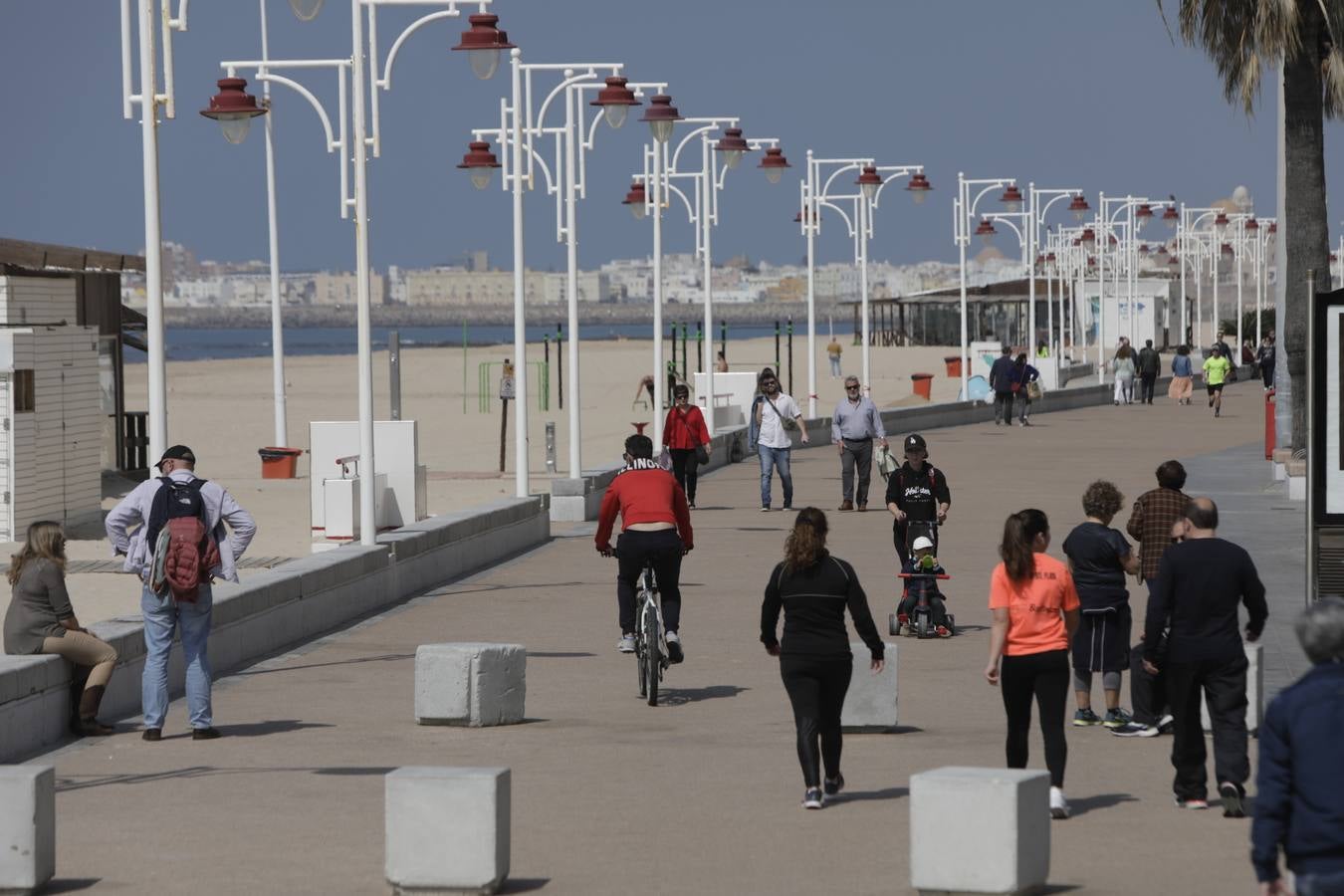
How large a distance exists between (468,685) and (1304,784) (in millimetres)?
7084

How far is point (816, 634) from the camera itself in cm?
1008

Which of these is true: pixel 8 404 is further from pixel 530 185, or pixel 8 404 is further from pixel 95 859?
pixel 95 859

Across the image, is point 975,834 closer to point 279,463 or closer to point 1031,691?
point 1031,691

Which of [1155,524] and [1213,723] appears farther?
[1155,524]

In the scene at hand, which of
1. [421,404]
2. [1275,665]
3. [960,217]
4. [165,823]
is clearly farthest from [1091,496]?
[421,404]

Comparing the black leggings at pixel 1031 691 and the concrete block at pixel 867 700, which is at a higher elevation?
the black leggings at pixel 1031 691

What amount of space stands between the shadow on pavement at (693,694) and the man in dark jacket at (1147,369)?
41655 mm

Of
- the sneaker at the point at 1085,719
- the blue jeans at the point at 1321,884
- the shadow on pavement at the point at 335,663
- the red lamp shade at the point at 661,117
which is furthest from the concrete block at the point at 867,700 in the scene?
the red lamp shade at the point at 661,117

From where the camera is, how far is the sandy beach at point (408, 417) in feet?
84.8

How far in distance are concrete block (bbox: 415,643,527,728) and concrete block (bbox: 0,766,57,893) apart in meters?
4.11

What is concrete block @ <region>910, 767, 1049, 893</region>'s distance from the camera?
802 centimetres

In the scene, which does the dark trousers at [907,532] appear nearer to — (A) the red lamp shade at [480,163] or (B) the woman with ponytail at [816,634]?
(B) the woman with ponytail at [816,634]

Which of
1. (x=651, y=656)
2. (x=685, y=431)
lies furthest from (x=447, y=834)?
(x=685, y=431)

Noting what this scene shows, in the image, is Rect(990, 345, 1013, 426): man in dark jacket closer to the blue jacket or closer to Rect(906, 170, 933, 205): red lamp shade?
Rect(906, 170, 933, 205): red lamp shade
